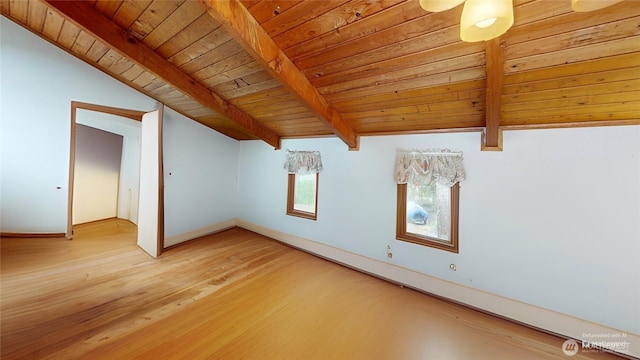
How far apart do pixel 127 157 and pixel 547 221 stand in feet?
24.3

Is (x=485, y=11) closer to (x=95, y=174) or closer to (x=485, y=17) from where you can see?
(x=485, y=17)

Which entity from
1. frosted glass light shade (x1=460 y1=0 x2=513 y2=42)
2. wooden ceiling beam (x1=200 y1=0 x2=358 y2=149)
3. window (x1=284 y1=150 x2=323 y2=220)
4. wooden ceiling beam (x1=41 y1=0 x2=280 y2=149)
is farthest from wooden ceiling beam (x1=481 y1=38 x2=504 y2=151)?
wooden ceiling beam (x1=41 y1=0 x2=280 y2=149)

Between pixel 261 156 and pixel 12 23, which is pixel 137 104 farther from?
pixel 261 156

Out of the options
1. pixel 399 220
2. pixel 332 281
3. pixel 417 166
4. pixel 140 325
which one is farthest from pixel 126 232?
pixel 417 166

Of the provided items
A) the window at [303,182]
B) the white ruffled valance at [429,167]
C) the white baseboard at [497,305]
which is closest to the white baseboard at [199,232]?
the window at [303,182]

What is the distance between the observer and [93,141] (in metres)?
5.05

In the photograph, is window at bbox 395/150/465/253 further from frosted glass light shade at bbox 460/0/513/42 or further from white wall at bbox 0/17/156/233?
white wall at bbox 0/17/156/233

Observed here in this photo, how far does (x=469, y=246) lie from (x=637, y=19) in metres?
2.01

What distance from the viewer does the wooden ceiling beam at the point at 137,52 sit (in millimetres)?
1924

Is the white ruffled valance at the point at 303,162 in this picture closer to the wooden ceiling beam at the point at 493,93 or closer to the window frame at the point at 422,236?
the window frame at the point at 422,236

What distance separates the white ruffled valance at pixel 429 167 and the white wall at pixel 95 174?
634 centimetres

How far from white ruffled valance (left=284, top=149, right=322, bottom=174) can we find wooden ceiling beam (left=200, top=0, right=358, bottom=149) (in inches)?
39.8

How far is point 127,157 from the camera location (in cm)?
528

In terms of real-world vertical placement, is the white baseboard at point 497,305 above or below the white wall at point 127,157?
below
